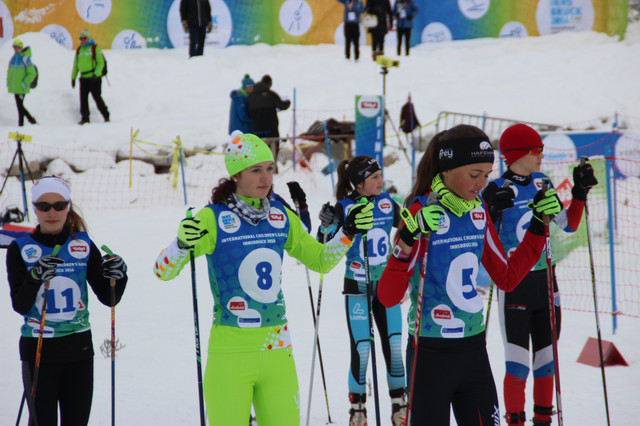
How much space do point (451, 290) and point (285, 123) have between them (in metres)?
14.5

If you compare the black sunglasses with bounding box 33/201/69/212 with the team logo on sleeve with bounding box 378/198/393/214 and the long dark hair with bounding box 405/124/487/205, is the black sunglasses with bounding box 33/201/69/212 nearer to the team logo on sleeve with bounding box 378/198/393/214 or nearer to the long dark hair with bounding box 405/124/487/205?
the long dark hair with bounding box 405/124/487/205

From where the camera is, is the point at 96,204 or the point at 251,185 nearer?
the point at 251,185

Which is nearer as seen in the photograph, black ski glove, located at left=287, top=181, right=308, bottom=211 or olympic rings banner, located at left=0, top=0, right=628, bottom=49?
black ski glove, located at left=287, top=181, right=308, bottom=211

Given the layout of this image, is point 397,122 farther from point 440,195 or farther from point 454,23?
point 440,195

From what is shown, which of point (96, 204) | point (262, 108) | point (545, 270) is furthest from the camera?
point (262, 108)

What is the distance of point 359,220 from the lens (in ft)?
11.7

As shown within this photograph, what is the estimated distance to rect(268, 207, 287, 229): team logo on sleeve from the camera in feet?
11.6

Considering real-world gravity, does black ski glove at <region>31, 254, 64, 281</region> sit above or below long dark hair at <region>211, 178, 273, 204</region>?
below

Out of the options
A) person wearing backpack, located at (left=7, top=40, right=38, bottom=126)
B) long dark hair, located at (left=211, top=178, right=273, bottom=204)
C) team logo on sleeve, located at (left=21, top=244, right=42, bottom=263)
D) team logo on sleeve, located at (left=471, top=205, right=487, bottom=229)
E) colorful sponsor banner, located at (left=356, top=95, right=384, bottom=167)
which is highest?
person wearing backpack, located at (left=7, top=40, right=38, bottom=126)

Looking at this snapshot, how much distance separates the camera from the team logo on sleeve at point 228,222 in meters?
3.44

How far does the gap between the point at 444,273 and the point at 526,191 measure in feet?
4.72

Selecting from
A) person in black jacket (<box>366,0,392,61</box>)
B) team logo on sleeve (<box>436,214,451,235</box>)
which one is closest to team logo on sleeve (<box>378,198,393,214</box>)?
team logo on sleeve (<box>436,214,451,235</box>)

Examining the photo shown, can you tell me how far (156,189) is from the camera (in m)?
14.0

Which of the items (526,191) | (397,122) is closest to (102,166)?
(397,122)
